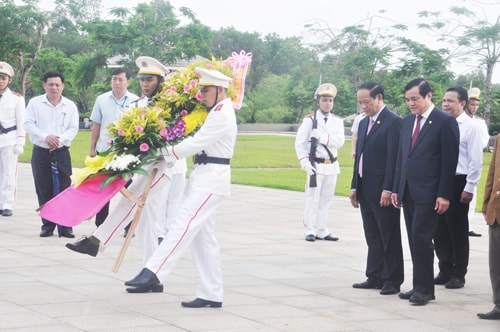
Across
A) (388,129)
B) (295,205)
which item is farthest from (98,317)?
(295,205)

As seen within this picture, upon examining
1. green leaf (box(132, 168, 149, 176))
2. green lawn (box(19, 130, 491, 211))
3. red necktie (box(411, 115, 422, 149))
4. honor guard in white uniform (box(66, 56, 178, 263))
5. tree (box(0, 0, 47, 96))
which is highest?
tree (box(0, 0, 47, 96))

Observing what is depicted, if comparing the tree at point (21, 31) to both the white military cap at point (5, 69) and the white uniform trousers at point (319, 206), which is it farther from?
the white uniform trousers at point (319, 206)

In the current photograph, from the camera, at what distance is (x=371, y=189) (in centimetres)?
815

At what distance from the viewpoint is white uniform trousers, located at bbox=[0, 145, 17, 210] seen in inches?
514

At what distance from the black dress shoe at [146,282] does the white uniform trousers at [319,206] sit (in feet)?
13.6

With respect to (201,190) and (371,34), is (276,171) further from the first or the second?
(371,34)

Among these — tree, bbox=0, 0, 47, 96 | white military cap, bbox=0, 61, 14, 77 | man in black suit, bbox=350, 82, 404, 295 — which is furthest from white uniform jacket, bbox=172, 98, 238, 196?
tree, bbox=0, 0, 47, 96

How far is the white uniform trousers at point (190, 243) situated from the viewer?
22.8ft

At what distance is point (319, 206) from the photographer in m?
11.5

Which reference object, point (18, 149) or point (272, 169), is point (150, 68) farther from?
point (272, 169)

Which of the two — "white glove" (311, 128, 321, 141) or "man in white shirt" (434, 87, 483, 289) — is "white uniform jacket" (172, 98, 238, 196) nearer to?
"man in white shirt" (434, 87, 483, 289)

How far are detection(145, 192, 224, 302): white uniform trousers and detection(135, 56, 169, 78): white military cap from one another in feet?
6.54

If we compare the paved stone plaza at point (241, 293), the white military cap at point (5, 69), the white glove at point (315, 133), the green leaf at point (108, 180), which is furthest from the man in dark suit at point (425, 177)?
the white military cap at point (5, 69)

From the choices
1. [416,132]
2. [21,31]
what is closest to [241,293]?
A: [416,132]
